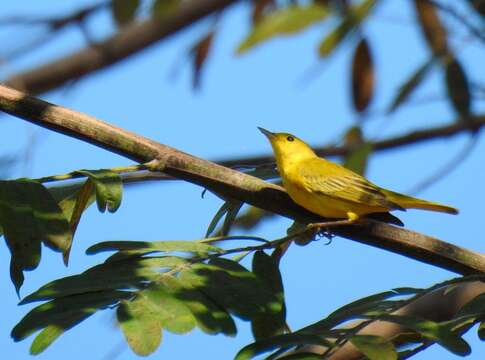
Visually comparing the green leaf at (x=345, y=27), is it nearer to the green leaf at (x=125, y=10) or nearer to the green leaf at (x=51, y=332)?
the green leaf at (x=125, y=10)

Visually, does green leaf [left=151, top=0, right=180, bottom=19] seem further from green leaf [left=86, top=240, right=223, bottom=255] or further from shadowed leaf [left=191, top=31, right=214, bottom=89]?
green leaf [left=86, top=240, right=223, bottom=255]

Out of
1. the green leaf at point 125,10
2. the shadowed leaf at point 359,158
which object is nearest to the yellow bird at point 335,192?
the shadowed leaf at point 359,158

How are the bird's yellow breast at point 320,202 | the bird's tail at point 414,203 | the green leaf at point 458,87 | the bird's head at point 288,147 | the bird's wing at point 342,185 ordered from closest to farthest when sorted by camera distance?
the bird's yellow breast at point 320,202 → the bird's wing at point 342,185 → the bird's tail at point 414,203 → the green leaf at point 458,87 → the bird's head at point 288,147

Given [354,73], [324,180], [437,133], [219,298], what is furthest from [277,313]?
[437,133]

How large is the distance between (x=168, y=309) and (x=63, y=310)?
7.6 inches

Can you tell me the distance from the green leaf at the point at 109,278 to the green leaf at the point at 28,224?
0.35ft

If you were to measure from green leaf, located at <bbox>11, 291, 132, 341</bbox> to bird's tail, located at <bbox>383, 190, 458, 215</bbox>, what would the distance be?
1.24m

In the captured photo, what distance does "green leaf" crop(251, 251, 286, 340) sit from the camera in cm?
208

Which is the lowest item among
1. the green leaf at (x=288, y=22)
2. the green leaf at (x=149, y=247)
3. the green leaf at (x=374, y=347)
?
the green leaf at (x=374, y=347)

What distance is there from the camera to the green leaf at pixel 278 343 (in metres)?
1.86

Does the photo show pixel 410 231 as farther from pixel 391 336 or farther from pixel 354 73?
pixel 354 73

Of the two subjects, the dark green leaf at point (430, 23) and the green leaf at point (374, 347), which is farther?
the dark green leaf at point (430, 23)

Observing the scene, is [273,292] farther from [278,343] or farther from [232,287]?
[278,343]

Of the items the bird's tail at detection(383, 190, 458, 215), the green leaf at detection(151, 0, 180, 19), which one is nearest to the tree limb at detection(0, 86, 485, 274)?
the bird's tail at detection(383, 190, 458, 215)
